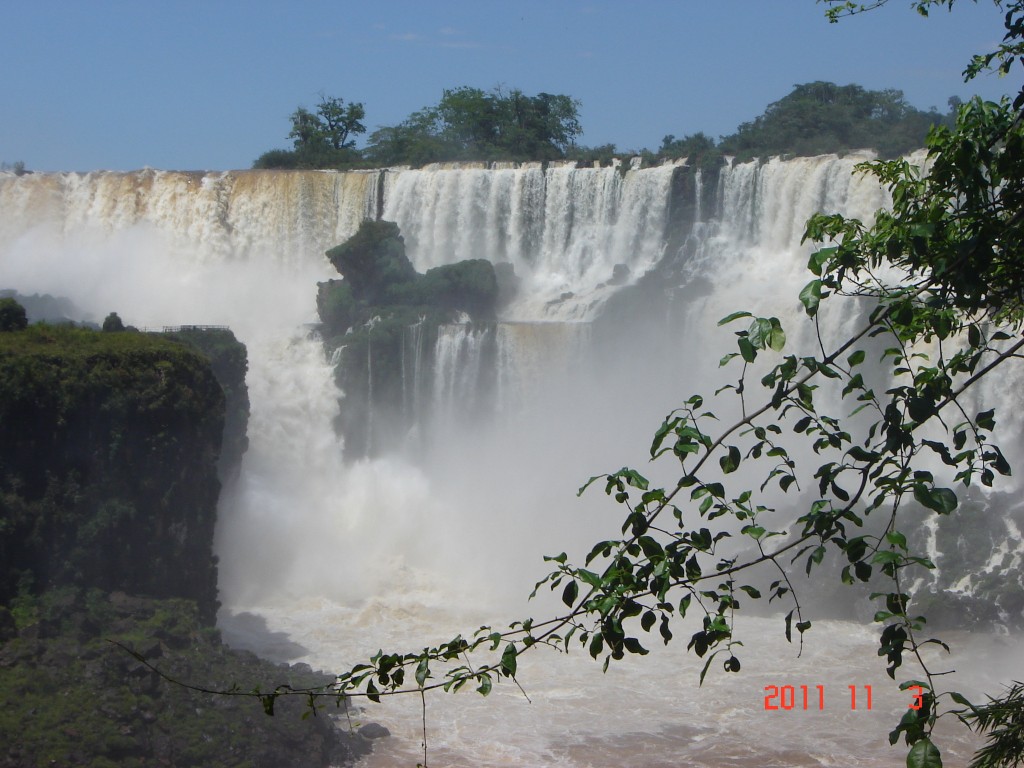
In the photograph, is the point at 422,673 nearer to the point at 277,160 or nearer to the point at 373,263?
the point at 373,263

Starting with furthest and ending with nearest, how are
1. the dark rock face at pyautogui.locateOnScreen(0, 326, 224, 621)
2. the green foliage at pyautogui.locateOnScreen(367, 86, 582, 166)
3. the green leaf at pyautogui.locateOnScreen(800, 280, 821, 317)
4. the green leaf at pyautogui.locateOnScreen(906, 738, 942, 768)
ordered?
the green foliage at pyautogui.locateOnScreen(367, 86, 582, 166)
the dark rock face at pyautogui.locateOnScreen(0, 326, 224, 621)
the green leaf at pyautogui.locateOnScreen(800, 280, 821, 317)
the green leaf at pyautogui.locateOnScreen(906, 738, 942, 768)

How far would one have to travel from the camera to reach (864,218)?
22.5 meters

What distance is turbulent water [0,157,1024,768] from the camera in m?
13.7

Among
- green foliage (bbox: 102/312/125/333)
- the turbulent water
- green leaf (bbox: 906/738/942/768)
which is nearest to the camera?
green leaf (bbox: 906/738/942/768)

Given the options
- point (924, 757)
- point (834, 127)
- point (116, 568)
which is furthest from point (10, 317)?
point (834, 127)

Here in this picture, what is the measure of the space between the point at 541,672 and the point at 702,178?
14397 mm

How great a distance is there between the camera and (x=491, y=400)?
77.0 ft

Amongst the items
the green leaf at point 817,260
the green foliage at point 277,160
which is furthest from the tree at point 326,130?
the green leaf at point 817,260

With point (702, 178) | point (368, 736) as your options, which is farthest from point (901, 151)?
point (368, 736)

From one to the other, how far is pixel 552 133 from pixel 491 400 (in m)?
19.9

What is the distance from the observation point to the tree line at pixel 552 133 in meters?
29.5

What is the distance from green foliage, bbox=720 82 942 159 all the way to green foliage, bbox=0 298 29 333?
53.5ft

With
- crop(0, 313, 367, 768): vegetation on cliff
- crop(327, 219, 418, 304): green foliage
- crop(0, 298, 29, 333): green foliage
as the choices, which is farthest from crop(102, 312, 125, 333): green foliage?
crop(327, 219, 418, 304): green foliage
